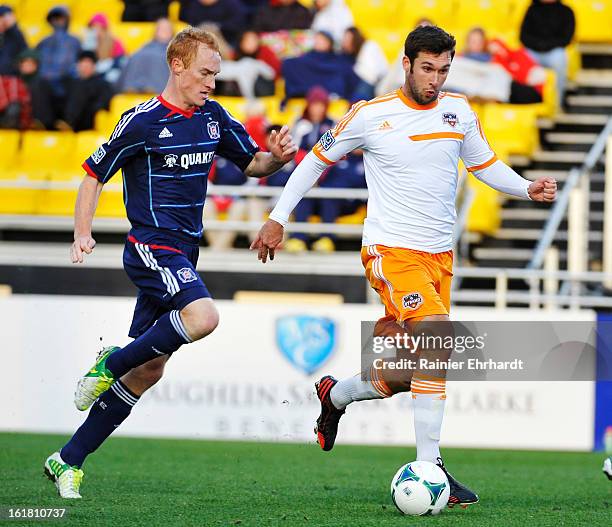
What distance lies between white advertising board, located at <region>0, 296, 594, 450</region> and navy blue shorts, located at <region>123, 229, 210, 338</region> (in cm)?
510

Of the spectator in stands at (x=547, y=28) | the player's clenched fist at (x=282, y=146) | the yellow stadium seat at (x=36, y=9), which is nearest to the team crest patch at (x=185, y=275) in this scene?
the player's clenched fist at (x=282, y=146)

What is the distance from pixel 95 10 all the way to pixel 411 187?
1195 cm

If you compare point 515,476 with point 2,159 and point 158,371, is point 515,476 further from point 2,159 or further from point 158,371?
point 2,159

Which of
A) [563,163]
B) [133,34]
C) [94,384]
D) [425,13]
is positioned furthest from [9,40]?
[94,384]

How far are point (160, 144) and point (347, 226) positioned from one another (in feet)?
20.8

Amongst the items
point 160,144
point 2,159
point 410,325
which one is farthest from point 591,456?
point 2,159

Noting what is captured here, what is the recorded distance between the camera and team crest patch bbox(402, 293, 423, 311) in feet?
21.3

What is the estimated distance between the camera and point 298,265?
42.3 feet

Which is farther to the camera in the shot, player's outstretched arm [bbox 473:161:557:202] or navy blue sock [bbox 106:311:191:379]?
player's outstretched arm [bbox 473:161:557:202]

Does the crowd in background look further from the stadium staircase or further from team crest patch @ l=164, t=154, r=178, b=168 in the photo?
team crest patch @ l=164, t=154, r=178, b=168

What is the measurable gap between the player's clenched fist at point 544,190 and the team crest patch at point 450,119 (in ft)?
1.81

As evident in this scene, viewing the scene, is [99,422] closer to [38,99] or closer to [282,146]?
[282,146]

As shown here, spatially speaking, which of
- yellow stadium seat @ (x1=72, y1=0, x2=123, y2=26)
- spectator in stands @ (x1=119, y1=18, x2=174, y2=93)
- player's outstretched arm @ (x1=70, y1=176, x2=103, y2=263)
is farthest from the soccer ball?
yellow stadium seat @ (x1=72, y1=0, x2=123, y2=26)

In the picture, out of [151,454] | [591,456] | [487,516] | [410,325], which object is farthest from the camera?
[591,456]
